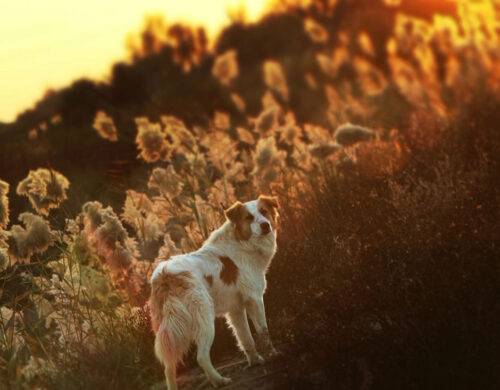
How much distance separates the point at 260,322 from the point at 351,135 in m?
4.33

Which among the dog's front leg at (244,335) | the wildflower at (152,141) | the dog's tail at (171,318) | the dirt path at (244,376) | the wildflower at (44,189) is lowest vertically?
the dirt path at (244,376)

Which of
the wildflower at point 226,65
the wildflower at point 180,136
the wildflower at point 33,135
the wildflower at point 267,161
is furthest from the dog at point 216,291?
the wildflower at point 33,135

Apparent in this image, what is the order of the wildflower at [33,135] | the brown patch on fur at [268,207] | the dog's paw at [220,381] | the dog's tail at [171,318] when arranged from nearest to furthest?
the dog's tail at [171,318]
the dog's paw at [220,381]
the brown patch on fur at [268,207]
the wildflower at [33,135]

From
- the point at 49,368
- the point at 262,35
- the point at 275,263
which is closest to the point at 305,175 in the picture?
the point at 275,263

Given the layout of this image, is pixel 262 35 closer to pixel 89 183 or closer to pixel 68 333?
pixel 89 183

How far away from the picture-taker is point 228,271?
5531mm

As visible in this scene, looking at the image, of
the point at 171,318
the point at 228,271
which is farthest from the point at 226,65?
the point at 171,318

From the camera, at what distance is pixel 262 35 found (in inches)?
1361

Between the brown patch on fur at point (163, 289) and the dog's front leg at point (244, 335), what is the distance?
0.81 m

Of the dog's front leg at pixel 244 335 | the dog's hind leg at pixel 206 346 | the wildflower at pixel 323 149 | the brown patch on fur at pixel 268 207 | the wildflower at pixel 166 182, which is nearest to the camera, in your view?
the dog's hind leg at pixel 206 346

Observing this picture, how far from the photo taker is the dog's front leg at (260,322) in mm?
5289

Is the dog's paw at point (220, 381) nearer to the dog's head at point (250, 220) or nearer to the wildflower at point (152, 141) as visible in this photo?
the dog's head at point (250, 220)

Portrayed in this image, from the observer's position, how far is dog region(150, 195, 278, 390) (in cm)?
473

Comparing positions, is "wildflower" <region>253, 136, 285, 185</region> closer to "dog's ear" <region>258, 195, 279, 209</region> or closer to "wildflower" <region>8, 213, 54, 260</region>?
"dog's ear" <region>258, 195, 279, 209</region>
